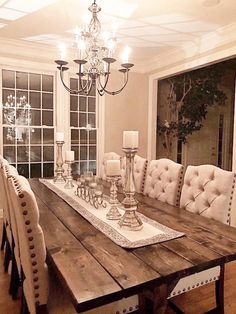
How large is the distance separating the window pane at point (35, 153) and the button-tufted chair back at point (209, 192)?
2837 millimetres

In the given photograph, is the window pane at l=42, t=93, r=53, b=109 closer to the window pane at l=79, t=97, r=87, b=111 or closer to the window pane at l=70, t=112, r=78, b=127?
the window pane at l=70, t=112, r=78, b=127

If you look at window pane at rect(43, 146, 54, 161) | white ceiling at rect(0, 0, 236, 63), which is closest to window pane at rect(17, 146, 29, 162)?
window pane at rect(43, 146, 54, 161)

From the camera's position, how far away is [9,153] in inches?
164

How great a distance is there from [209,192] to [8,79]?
3.49 metres

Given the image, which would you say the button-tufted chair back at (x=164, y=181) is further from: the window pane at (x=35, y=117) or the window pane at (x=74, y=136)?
the window pane at (x=35, y=117)

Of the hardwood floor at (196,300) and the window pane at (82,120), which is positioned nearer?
the hardwood floor at (196,300)

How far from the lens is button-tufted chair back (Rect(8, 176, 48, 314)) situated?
4.00ft

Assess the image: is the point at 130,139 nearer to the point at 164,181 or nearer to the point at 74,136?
the point at 164,181

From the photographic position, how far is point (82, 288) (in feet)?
3.35

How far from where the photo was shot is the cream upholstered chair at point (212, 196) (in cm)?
180

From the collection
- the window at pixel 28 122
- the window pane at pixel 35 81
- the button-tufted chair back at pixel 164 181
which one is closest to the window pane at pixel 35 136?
the window at pixel 28 122

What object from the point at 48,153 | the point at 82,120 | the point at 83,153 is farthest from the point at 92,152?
the point at 48,153

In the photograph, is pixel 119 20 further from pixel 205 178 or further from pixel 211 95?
pixel 211 95

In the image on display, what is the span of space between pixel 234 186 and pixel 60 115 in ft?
10.5
